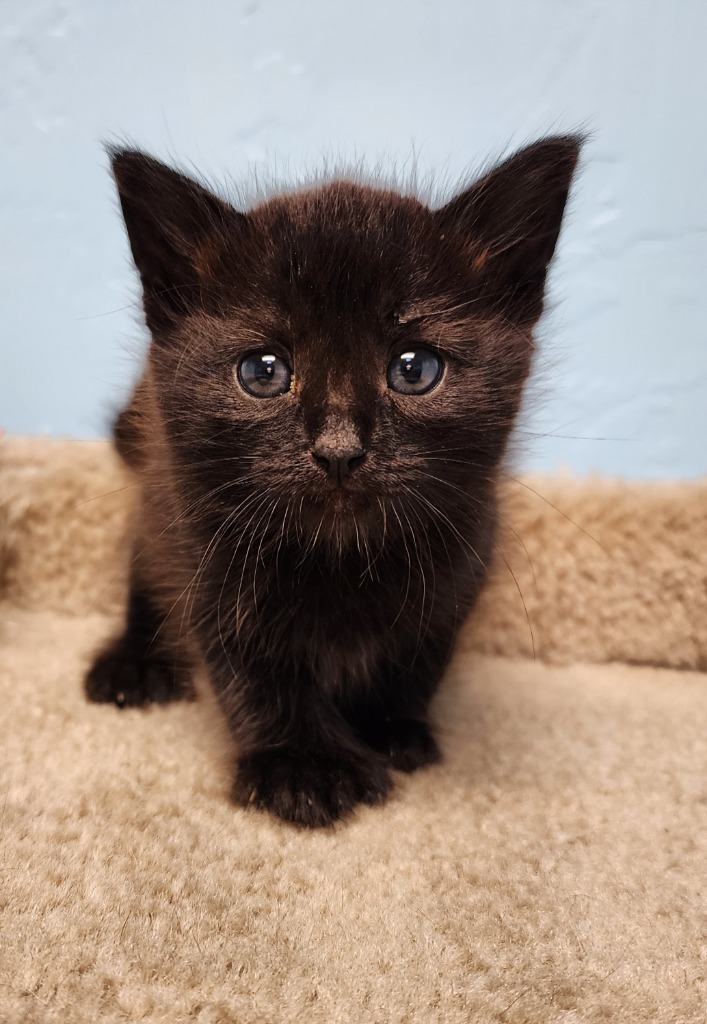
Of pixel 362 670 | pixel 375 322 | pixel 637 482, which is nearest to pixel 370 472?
pixel 375 322

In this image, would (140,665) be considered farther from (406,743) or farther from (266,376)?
(266,376)

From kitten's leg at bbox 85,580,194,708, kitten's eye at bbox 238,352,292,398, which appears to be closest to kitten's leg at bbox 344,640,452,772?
kitten's leg at bbox 85,580,194,708

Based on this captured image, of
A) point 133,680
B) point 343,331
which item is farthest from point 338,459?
point 133,680

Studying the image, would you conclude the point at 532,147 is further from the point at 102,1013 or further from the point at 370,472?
the point at 102,1013

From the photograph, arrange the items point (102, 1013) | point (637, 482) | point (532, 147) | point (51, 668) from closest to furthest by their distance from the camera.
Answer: point (102, 1013), point (532, 147), point (51, 668), point (637, 482)

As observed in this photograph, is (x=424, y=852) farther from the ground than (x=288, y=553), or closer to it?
closer to it

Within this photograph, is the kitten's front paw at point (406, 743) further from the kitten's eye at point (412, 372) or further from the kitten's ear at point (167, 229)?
the kitten's ear at point (167, 229)
